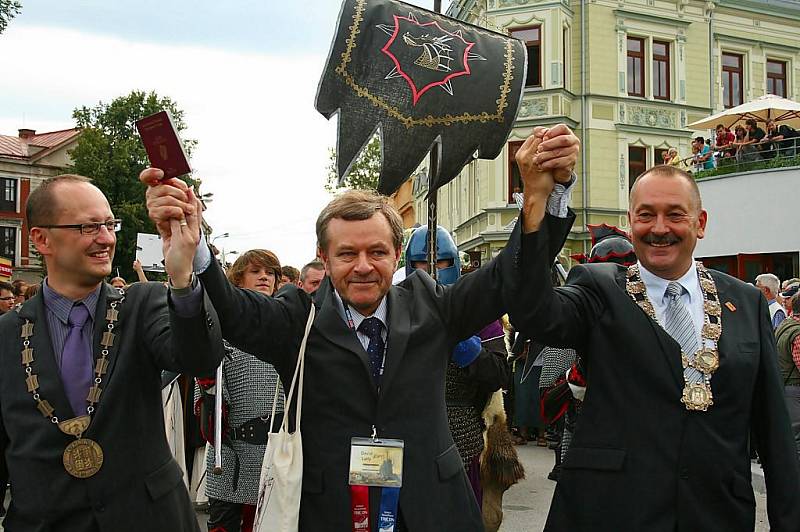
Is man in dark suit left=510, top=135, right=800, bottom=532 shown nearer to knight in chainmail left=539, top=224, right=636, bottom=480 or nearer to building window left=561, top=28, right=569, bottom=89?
knight in chainmail left=539, top=224, right=636, bottom=480

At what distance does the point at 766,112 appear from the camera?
1888 centimetres

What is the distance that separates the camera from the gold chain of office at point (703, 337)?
2.73 meters

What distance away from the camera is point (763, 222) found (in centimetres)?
1720

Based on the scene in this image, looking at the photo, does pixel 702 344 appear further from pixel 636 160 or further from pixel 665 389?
pixel 636 160

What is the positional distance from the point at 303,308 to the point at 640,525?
51.1 inches

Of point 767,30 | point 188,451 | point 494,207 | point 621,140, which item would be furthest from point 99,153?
point 188,451

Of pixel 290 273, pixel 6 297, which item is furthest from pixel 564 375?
pixel 6 297

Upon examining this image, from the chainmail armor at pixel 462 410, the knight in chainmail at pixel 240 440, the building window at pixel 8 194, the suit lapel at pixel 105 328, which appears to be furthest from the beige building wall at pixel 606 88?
the building window at pixel 8 194

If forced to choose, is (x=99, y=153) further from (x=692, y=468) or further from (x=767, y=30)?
(x=692, y=468)

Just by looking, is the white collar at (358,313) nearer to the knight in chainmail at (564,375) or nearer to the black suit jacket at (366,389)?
the black suit jacket at (366,389)

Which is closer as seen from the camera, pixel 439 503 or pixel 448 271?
pixel 439 503

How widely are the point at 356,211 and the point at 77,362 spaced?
1.11 meters

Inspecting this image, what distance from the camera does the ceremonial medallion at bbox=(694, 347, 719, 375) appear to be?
2762 mm

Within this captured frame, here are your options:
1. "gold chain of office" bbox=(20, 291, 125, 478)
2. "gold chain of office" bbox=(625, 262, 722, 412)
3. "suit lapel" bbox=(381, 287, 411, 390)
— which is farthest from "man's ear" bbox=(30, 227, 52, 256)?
"gold chain of office" bbox=(625, 262, 722, 412)
